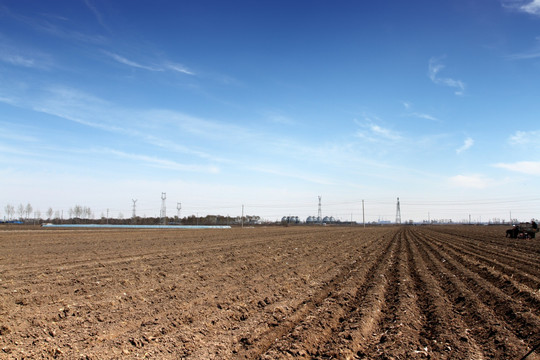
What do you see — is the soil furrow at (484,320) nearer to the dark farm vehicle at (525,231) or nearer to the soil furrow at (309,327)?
the soil furrow at (309,327)

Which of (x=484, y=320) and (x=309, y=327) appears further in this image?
(x=484, y=320)

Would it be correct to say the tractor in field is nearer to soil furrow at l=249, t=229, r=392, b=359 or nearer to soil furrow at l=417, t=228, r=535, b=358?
soil furrow at l=417, t=228, r=535, b=358

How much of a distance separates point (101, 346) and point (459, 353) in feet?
20.7

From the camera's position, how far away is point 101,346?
6582 millimetres

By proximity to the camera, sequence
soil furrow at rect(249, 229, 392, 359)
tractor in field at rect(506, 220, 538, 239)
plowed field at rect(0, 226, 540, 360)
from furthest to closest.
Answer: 1. tractor in field at rect(506, 220, 538, 239)
2. plowed field at rect(0, 226, 540, 360)
3. soil furrow at rect(249, 229, 392, 359)

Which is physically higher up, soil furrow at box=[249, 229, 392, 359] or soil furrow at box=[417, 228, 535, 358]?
soil furrow at box=[249, 229, 392, 359]

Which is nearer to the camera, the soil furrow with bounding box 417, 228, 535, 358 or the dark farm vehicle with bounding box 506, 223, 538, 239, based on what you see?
the soil furrow with bounding box 417, 228, 535, 358

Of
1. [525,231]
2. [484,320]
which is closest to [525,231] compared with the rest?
[525,231]

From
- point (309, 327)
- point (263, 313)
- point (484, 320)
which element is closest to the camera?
point (309, 327)

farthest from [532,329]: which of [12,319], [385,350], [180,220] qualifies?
[180,220]

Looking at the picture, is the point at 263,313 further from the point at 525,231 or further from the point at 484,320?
the point at 525,231

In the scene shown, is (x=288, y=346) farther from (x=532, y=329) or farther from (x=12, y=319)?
(x=12, y=319)

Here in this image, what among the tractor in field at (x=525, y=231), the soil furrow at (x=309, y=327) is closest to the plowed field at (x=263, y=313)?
the soil furrow at (x=309, y=327)

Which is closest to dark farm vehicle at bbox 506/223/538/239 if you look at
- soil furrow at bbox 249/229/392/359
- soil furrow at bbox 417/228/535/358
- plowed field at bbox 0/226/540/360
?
plowed field at bbox 0/226/540/360
